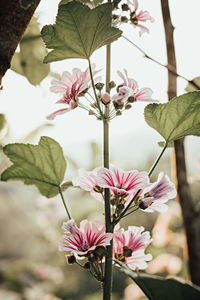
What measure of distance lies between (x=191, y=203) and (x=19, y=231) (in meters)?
2.48

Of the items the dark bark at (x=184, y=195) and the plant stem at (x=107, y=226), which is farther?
the dark bark at (x=184, y=195)

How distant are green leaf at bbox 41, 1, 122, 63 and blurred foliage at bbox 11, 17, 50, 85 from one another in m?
0.13

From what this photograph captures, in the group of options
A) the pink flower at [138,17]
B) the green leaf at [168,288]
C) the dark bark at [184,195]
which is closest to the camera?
the green leaf at [168,288]

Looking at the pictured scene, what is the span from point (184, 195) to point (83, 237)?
9.2 inches

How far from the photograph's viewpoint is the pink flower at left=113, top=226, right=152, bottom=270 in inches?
9.4

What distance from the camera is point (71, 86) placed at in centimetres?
26

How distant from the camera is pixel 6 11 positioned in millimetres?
205

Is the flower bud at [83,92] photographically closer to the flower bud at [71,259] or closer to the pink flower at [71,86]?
the pink flower at [71,86]

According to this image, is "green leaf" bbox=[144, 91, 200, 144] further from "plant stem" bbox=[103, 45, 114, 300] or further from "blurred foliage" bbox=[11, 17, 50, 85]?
"blurred foliage" bbox=[11, 17, 50, 85]

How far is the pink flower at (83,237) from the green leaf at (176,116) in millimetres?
91


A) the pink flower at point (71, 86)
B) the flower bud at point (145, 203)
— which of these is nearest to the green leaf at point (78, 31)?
the pink flower at point (71, 86)

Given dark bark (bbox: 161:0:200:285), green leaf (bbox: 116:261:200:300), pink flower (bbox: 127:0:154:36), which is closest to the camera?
green leaf (bbox: 116:261:200:300)

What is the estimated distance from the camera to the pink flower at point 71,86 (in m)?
0.24

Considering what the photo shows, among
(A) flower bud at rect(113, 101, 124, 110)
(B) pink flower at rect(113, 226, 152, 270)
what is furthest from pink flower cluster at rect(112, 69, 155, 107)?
(B) pink flower at rect(113, 226, 152, 270)
